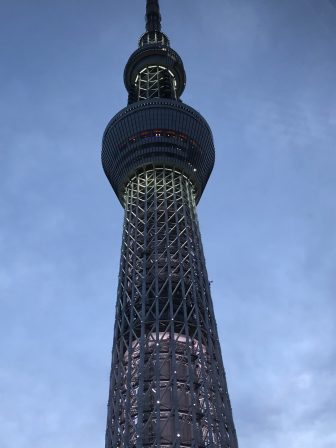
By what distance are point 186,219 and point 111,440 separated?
36.5 metres

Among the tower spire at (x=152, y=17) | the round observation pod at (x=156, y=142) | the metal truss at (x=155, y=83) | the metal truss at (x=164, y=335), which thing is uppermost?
the tower spire at (x=152, y=17)

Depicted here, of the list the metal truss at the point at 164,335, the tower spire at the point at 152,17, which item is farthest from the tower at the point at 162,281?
the tower spire at the point at 152,17

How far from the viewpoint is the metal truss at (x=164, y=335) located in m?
66.5

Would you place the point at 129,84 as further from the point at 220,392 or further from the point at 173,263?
the point at 220,392

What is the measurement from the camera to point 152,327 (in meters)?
75.3

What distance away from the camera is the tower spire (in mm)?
129625

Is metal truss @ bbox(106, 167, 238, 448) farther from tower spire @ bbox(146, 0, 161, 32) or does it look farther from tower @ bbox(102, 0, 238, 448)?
tower spire @ bbox(146, 0, 161, 32)

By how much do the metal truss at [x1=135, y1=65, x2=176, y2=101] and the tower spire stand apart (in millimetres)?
15561

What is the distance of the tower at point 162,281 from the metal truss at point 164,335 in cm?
14

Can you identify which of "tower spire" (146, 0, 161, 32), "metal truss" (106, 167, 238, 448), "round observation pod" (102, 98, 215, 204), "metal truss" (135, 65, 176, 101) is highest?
"tower spire" (146, 0, 161, 32)

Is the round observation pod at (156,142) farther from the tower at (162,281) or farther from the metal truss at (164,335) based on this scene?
the metal truss at (164,335)

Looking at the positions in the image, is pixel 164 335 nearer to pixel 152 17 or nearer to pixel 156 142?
pixel 156 142

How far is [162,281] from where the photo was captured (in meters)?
82.1

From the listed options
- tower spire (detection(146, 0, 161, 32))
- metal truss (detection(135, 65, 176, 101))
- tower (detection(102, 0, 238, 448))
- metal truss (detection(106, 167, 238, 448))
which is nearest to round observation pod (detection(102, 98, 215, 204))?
tower (detection(102, 0, 238, 448))
